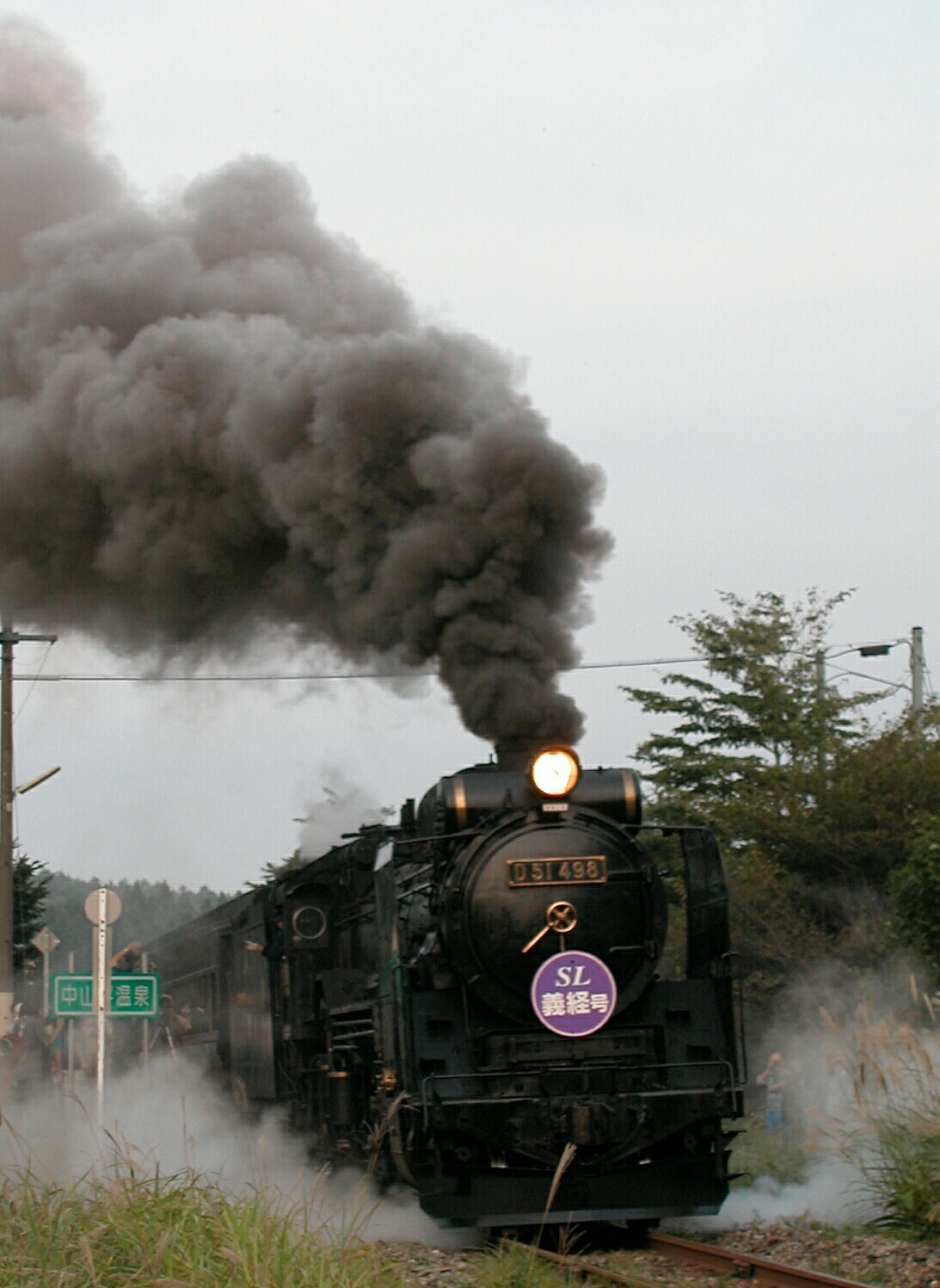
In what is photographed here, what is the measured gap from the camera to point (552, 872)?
889 cm

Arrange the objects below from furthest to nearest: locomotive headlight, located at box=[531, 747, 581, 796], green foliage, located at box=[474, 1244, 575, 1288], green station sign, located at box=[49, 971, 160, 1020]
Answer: green station sign, located at box=[49, 971, 160, 1020], locomotive headlight, located at box=[531, 747, 581, 796], green foliage, located at box=[474, 1244, 575, 1288]

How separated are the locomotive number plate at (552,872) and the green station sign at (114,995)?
12.6 ft

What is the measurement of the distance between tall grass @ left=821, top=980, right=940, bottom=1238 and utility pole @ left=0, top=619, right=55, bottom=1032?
14.3m

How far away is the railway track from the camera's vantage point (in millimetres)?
6985

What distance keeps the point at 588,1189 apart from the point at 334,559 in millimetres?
5046

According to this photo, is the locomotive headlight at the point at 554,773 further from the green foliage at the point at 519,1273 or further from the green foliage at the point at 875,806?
the green foliage at the point at 875,806

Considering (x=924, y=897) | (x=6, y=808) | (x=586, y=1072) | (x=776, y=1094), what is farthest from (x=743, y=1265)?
(x=6, y=808)

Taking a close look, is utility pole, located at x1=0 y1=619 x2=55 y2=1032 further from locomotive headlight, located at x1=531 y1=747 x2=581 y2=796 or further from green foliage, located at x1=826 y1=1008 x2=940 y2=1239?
green foliage, located at x1=826 y1=1008 x2=940 y2=1239

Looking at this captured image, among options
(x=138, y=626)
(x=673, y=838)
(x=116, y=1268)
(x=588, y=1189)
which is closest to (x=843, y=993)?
(x=673, y=838)

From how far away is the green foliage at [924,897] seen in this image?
16266 mm

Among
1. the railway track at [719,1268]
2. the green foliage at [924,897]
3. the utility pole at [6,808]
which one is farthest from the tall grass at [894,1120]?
the utility pole at [6,808]

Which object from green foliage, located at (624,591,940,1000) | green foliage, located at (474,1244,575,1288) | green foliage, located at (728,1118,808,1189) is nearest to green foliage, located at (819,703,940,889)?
green foliage, located at (624,591,940,1000)

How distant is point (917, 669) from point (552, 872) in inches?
676

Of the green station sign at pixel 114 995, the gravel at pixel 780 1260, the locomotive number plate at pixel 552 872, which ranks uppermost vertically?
the locomotive number plate at pixel 552 872
